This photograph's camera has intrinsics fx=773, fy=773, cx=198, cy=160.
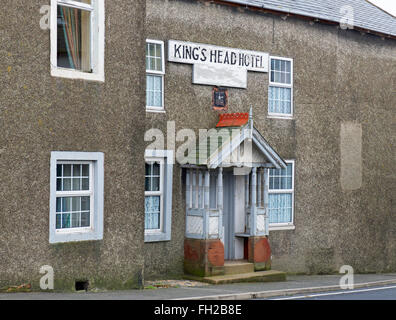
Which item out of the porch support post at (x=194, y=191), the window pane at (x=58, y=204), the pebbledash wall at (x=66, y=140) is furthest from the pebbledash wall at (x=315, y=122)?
the window pane at (x=58, y=204)

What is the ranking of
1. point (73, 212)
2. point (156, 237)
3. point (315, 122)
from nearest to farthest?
point (73, 212)
point (156, 237)
point (315, 122)

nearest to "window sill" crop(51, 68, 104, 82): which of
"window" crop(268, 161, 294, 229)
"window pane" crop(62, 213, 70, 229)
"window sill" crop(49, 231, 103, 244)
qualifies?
"window pane" crop(62, 213, 70, 229)

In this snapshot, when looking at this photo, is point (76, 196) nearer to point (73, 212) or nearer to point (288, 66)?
point (73, 212)

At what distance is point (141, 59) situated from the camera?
15211mm

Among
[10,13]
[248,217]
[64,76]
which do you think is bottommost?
[248,217]

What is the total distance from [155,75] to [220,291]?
5.10m

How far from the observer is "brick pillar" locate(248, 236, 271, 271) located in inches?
712

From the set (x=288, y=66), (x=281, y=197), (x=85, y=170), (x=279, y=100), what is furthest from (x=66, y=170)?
(x=288, y=66)

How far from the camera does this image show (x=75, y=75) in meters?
14.1

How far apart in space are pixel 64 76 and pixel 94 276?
3708 mm

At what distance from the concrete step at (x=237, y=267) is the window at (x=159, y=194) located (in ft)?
5.16

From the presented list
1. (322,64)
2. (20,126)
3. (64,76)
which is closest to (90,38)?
(64,76)
